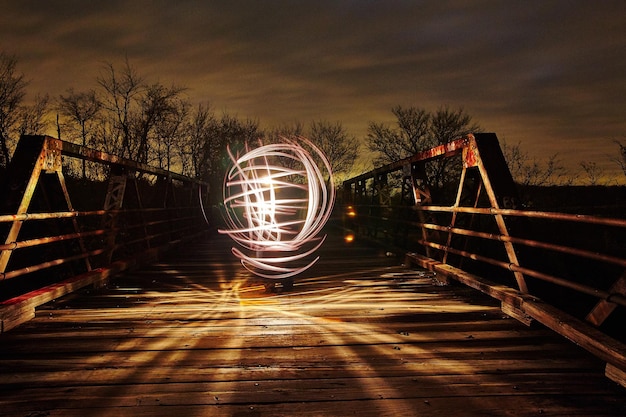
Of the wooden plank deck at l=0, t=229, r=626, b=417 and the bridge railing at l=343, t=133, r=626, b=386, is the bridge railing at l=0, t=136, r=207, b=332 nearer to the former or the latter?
the wooden plank deck at l=0, t=229, r=626, b=417

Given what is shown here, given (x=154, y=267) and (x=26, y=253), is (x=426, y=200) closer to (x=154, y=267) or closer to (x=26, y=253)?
(x=154, y=267)

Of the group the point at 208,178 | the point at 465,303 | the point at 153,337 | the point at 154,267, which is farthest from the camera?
the point at 208,178

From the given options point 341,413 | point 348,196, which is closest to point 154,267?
point 341,413

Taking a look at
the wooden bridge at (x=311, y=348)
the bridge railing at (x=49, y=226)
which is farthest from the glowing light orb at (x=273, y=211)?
the bridge railing at (x=49, y=226)

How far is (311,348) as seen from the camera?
382 cm

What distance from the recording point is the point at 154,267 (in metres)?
8.95

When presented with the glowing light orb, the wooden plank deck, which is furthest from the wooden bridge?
the glowing light orb

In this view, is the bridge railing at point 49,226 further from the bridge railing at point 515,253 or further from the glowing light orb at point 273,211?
the bridge railing at point 515,253

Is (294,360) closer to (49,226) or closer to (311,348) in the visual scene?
(311,348)

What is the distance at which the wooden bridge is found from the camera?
9.26 feet

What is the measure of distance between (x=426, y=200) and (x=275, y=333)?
4.53m

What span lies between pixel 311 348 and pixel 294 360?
0.32 meters

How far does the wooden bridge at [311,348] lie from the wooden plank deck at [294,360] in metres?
0.01

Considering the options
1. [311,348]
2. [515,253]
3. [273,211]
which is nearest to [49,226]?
[273,211]
